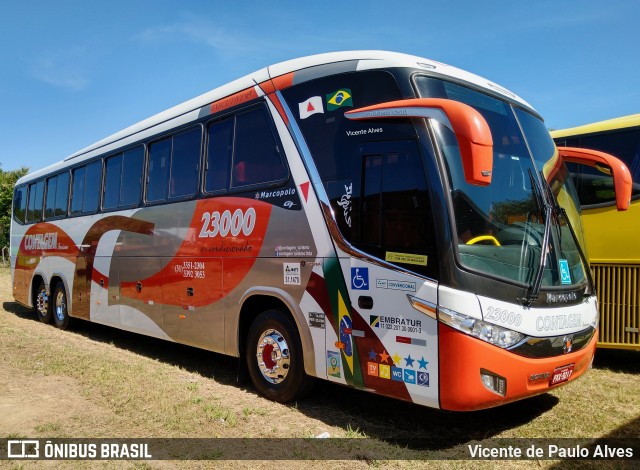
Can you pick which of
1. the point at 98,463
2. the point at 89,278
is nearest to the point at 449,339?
the point at 98,463

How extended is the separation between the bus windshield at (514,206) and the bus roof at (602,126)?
2.58 metres

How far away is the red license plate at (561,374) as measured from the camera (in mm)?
4586

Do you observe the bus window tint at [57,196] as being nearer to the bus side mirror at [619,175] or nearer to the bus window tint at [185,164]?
the bus window tint at [185,164]

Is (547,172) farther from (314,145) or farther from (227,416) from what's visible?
(227,416)

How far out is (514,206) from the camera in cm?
469

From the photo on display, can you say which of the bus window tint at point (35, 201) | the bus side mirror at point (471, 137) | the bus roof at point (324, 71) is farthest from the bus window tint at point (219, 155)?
the bus window tint at point (35, 201)

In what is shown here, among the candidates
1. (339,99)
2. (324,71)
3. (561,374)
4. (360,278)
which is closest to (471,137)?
(360,278)

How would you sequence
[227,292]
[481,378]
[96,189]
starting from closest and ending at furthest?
[481,378] → [227,292] → [96,189]

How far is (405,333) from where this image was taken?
14.6 feet

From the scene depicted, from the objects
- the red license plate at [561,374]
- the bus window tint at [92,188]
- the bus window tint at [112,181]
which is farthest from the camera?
the bus window tint at [92,188]

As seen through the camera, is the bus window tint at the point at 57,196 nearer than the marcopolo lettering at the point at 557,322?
No

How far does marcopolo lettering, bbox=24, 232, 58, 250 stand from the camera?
11.8m

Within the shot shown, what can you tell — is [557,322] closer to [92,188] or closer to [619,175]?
[619,175]

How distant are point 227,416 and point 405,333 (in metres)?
2.06
